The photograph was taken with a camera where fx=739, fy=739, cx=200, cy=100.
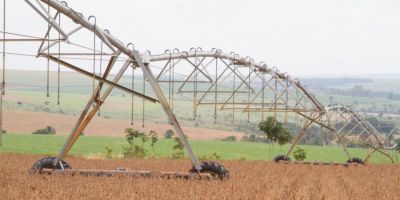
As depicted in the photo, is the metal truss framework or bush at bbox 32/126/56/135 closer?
the metal truss framework

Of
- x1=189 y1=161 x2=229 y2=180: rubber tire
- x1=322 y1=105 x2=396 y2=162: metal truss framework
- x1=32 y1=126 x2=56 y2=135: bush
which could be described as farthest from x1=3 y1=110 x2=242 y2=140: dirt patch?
x1=189 y1=161 x2=229 y2=180: rubber tire

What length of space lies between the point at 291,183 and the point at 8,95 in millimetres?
96195

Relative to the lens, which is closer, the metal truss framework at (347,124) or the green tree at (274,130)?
the metal truss framework at (347,124)

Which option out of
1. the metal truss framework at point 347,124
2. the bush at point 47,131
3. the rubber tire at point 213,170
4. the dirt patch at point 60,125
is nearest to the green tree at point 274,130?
the metal truss framework at point 347,124

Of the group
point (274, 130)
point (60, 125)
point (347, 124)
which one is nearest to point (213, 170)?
point (347, 124)

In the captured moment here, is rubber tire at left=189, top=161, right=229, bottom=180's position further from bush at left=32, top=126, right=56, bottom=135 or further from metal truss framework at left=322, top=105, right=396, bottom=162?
bush at left=32, top=126, right=56, bottom=135

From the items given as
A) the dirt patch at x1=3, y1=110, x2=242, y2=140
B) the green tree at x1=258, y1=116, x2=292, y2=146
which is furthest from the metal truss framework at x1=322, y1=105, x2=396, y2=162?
the dirt patch at x1=3, y1=110, x2=242, y2=140

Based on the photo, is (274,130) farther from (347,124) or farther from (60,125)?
(60,125)

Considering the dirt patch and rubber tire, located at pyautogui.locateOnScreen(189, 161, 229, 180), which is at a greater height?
the dirt patch

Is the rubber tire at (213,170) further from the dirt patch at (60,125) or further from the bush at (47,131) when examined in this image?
the bush at (47,131)

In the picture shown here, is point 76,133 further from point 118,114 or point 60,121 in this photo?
point 118,114

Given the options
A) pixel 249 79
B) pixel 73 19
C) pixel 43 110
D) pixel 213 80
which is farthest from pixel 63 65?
pixel 43 110

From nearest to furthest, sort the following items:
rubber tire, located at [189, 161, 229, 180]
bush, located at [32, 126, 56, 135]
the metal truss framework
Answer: rubber tire, located at [189, 161, 229, 180]
the metal truss framework
bush, located at [32, 126, 56, 135]

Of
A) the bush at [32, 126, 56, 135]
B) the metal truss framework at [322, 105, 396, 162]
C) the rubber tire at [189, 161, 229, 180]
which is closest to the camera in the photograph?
the rubber tire at [189, 161, 229, 180]
